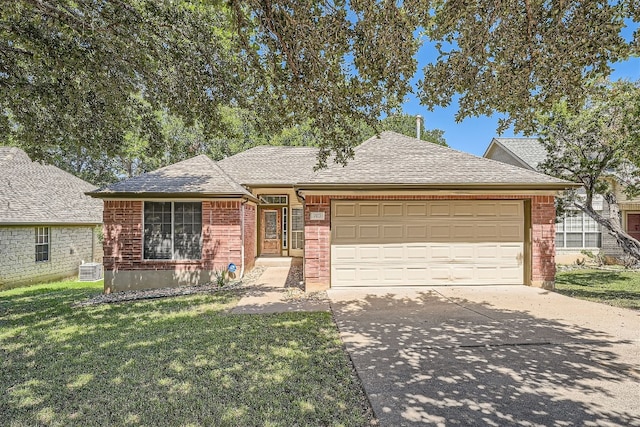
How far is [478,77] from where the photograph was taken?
5977 millimetres

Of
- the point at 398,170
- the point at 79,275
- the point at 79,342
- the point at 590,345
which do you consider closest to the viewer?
the point at 590,345

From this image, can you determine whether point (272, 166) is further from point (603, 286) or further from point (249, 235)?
point (603, 286)

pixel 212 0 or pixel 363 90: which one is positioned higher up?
pixel 212 0

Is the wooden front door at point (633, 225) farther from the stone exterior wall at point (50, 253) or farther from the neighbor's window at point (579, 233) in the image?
the stone exterior wall at point (50, 253)

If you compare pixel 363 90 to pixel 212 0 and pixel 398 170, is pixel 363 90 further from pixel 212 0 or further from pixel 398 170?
pixel 398 170

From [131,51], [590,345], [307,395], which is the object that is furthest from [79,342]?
[590,345]

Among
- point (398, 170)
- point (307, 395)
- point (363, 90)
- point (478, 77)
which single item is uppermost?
point (478, 77)

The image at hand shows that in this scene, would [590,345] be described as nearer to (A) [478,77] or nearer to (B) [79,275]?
(A) [478,77]

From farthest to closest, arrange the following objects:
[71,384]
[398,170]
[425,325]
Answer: [398,170], [425,325], [71,384]

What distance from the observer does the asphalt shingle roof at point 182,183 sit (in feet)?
33.0

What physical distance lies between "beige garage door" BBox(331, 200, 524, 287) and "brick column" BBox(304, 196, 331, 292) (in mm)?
240

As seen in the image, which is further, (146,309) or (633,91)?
(633,91)

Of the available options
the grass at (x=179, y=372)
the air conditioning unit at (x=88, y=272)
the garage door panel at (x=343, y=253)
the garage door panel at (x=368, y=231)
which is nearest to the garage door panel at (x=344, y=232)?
the garage door panel at (x=368, y=231)

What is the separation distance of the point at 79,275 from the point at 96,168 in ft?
69.6
